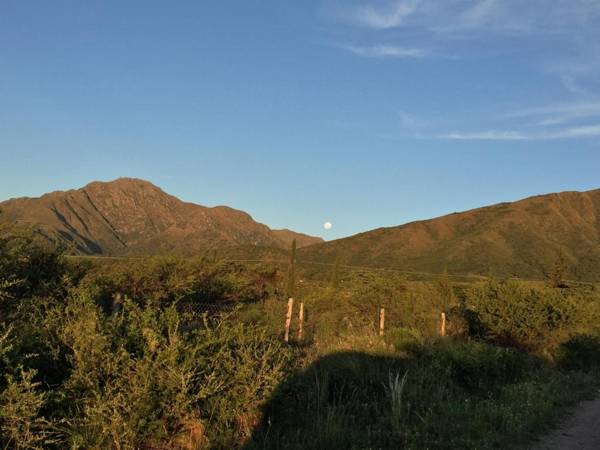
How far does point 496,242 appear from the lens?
482ft

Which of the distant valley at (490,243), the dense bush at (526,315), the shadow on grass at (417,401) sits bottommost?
the shadow on grass at (417,401)

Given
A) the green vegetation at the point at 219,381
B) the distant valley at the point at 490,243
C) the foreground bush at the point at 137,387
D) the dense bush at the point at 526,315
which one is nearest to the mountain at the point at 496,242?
the distant valley at the point at 490,243

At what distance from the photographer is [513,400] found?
1000cm

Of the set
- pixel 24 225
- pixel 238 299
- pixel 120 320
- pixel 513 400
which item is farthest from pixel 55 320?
pixel 238 299

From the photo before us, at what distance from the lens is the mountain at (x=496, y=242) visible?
133 m

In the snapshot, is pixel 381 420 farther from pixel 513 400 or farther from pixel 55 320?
pixel 55 320

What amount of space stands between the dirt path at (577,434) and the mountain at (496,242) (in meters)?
115

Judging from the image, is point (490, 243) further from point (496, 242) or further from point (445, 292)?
point (445, 292)

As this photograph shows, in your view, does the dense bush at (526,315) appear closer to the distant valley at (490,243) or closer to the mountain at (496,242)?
the distant valley at (490,243)

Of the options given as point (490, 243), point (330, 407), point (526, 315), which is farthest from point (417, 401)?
point (490, 243)

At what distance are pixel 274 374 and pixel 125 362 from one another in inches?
82.7

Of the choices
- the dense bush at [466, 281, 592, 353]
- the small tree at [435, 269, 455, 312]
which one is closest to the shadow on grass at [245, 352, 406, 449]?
the dense bush at [466, 281, 592, 353]

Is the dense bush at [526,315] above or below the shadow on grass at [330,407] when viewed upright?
above

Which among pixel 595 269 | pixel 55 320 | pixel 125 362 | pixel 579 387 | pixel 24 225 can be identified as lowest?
pixel 579 387
